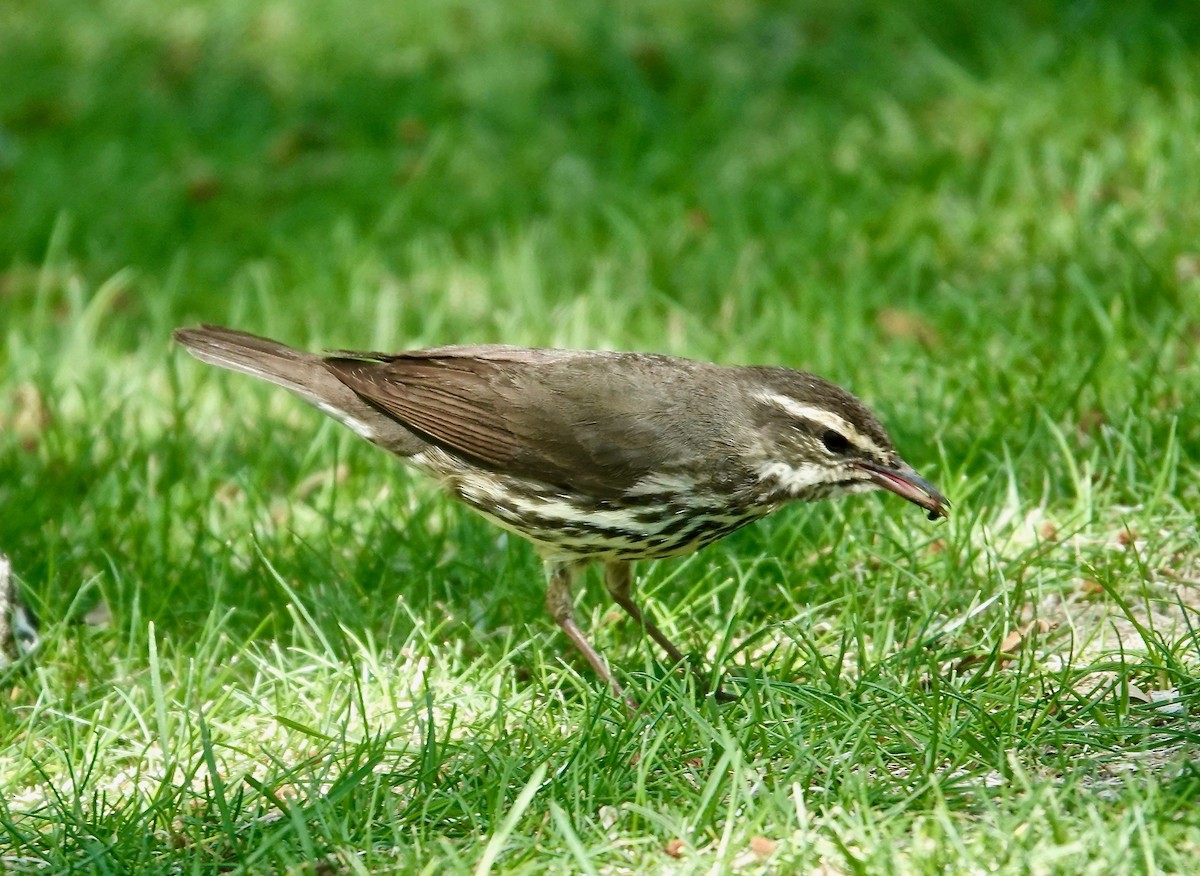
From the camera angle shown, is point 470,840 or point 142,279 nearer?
point 470,840

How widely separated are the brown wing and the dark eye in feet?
1.68

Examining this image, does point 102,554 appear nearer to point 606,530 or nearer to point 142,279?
point 606,530

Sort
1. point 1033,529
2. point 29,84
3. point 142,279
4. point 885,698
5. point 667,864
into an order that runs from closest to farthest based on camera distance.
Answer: point 667,864, point 885,698, point 1033,529, point 142,279, point 29,84

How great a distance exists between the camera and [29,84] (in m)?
11.8

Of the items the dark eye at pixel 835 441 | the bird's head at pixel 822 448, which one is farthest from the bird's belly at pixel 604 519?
the dark eye at pixel 835 441

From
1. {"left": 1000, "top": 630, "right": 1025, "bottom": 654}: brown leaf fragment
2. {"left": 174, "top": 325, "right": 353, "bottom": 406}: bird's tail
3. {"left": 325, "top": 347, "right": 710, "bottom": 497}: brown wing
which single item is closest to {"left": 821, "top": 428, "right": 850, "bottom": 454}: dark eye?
{"left": 325, "top": 347, "right": 710, "bottom": 497}: brown wing

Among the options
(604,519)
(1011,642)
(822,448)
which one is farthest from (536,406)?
(1011,642)

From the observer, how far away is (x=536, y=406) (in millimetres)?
5676

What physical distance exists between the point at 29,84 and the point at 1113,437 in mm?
8867

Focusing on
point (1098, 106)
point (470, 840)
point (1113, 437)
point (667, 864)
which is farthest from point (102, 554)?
point (1098, 106)

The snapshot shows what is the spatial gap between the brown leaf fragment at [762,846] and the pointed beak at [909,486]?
5.04 ft

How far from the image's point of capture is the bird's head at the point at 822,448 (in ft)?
17.2

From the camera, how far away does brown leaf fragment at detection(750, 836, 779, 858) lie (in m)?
4.00

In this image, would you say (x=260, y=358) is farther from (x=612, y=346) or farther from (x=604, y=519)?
(x=612, y=346)
